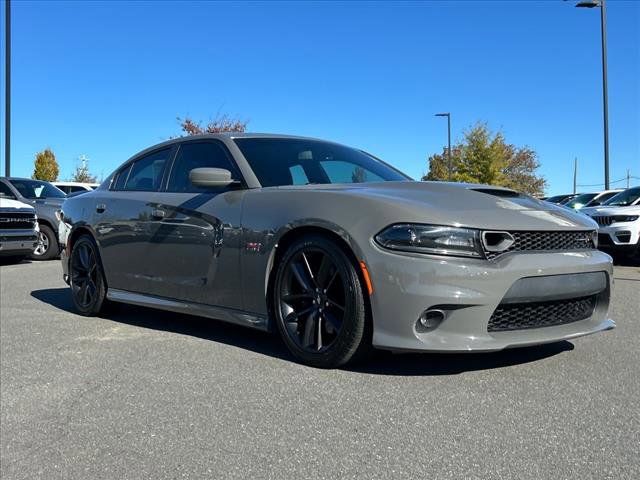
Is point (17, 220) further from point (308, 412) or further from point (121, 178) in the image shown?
point (308, 412)

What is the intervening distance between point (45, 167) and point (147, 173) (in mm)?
44358

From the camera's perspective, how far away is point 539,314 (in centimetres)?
336

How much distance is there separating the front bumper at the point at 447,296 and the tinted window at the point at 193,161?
5.55 ft

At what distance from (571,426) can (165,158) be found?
146 inches

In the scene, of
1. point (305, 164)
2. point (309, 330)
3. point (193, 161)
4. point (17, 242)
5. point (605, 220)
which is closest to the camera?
point (309, 330)

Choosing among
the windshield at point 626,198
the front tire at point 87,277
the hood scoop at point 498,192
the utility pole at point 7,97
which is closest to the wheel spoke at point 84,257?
the front tire at point 87,277

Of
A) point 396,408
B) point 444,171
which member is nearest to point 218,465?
point 396,408

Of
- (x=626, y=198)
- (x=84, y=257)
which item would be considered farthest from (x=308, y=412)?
(x=626, y=198)

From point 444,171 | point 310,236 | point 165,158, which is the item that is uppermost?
point 444,171

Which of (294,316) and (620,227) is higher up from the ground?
(620,227)

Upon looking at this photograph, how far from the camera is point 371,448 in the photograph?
251cm

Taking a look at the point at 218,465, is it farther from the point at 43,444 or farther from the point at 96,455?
the point at 43,444

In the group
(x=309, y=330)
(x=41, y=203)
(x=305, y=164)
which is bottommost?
(x=309, y=330)

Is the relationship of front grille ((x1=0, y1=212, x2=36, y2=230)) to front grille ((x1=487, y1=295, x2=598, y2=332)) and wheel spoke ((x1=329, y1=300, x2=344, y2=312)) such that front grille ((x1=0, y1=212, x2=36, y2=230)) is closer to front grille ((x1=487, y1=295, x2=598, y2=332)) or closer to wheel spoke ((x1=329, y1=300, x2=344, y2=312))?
wheel spoke ((x1=329, y1=300, x2=344, y2=312))
